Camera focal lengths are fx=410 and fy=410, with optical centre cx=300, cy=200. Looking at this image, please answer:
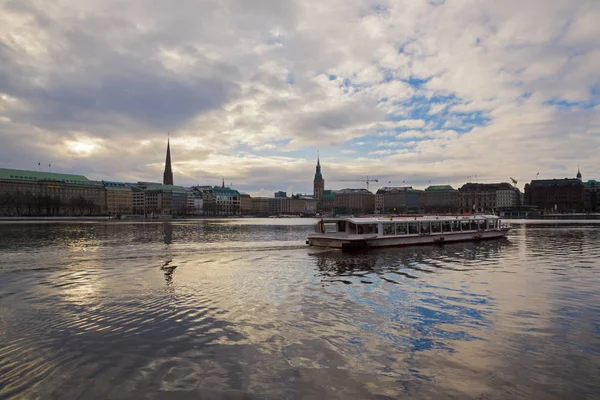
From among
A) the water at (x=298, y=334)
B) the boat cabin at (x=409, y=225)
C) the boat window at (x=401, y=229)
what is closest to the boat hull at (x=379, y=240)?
the boat cabin at (x=409, y=225)

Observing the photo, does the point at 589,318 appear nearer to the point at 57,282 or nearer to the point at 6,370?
the point at 6,370

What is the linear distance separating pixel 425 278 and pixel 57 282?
23182 millimetres

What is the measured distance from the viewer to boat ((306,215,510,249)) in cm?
4750

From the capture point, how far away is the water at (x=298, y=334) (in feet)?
35.5

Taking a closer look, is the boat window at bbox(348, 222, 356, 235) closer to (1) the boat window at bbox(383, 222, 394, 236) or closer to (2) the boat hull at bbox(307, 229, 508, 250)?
(2) the boat hull at bbox(307, 229, 508, 250)

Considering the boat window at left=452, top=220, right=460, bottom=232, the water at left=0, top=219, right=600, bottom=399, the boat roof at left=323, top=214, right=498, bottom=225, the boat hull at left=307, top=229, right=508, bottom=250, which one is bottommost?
the water at left=0, top=219, right=600, bottom=399

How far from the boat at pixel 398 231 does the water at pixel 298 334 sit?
1776 centimetres

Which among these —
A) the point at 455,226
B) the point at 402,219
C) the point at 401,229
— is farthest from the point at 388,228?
the point at 455,226

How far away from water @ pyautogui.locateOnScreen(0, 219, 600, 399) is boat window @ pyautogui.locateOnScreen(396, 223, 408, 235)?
73.9 feet

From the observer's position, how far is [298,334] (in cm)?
1490

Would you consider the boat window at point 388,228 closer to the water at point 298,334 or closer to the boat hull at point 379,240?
the boat hull at point 379,240

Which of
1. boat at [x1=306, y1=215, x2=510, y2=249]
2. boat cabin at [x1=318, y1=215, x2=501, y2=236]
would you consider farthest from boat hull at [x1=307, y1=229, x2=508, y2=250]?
boat cabin at [x1=318, y1=215, x2=501, y2=236]

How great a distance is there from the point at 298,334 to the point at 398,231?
39.6 m

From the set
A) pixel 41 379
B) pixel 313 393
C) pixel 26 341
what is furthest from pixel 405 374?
pixel 26 341
